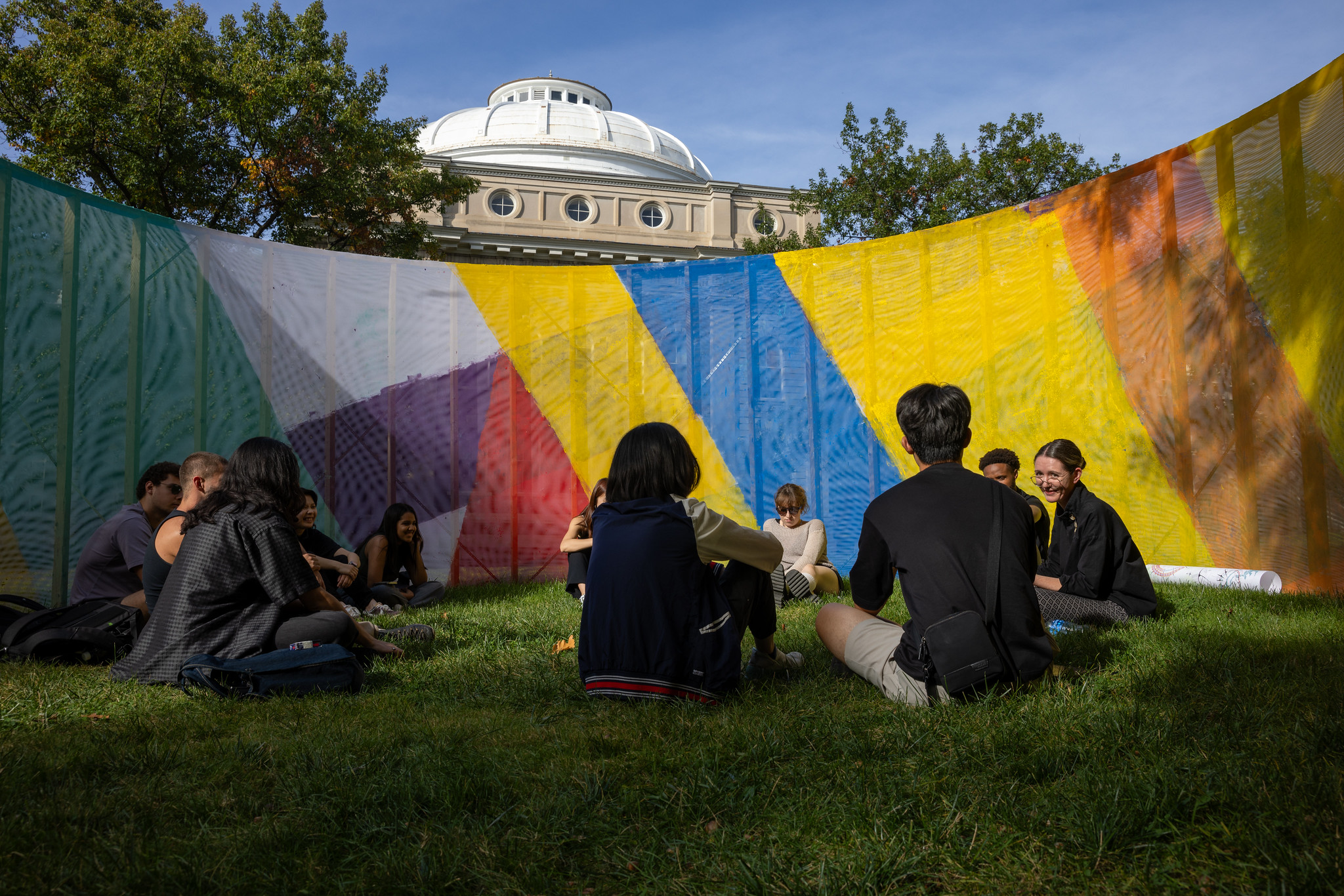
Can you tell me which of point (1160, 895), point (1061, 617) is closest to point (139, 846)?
point (1160, 895)

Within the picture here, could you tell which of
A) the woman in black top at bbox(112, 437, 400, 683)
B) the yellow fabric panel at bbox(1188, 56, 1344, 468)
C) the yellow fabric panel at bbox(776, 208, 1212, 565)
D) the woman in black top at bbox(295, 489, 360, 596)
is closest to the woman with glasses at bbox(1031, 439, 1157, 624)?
the yellow fabric panel at bbox(1188, 56, 1344, 468)

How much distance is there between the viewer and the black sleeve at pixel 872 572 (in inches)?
147

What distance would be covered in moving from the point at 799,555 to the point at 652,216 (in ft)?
105

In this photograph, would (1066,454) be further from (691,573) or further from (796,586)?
(691,573)

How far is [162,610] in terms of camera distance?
441cm

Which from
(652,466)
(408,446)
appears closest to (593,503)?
(408,446)

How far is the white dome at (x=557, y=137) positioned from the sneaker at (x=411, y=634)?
122 ft

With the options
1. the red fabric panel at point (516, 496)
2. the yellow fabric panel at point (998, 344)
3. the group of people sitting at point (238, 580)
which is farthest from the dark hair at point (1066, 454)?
the red fabric panel at point (516, 496)

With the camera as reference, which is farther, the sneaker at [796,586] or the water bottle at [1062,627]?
the sneaker at [796,586]

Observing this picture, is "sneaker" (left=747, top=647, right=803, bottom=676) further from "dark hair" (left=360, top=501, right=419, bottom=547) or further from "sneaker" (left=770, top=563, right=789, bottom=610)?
"dark hair" (left=360, top=501, right=419, bottom=547)

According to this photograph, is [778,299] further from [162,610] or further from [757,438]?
[162,610]

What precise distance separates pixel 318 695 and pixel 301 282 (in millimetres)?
6662

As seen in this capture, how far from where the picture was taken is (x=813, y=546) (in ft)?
24.7

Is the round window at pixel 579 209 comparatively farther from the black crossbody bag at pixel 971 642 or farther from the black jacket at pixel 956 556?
the black crossbody bag at pixel 971 642
